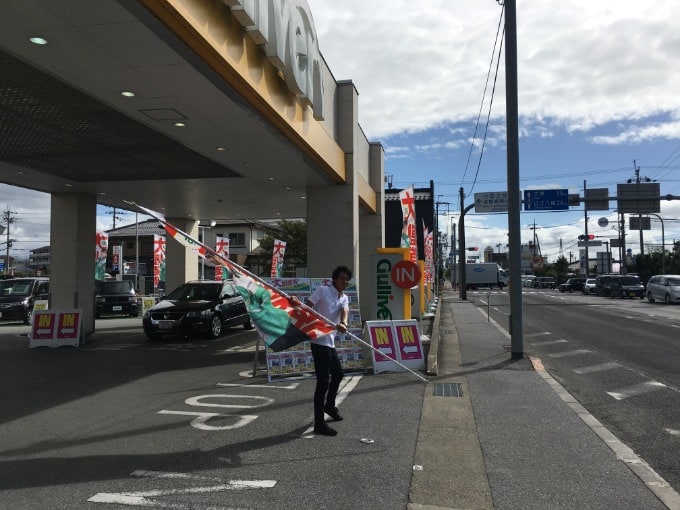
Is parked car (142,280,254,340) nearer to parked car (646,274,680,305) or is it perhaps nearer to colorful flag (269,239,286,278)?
colorful flag (269,239,286,278)

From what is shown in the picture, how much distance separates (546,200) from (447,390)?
70.9ft

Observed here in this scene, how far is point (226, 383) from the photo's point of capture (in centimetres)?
877

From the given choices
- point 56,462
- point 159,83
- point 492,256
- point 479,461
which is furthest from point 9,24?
point 492,256

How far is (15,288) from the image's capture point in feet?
68.4

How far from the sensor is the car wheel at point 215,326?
577 inches

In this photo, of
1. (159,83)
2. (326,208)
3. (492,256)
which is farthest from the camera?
(492,256)

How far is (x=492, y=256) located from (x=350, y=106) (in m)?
147

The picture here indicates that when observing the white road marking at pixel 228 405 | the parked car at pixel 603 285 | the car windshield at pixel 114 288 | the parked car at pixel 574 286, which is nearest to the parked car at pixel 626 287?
the parked car at pixel 603 285

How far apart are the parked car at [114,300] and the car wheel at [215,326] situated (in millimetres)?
10649

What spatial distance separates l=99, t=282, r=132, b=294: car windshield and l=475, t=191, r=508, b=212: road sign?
17.3m

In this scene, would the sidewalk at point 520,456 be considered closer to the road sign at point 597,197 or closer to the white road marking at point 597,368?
the white road marking at point 597,368

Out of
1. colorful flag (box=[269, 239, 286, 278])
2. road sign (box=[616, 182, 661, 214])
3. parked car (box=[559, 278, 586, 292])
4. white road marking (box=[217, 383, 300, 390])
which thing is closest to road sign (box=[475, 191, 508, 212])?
road sign (box=[616, 182, 661, 214])

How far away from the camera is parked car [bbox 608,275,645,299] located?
1527 inches

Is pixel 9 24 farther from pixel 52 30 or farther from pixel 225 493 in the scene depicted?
pixel 225 493
